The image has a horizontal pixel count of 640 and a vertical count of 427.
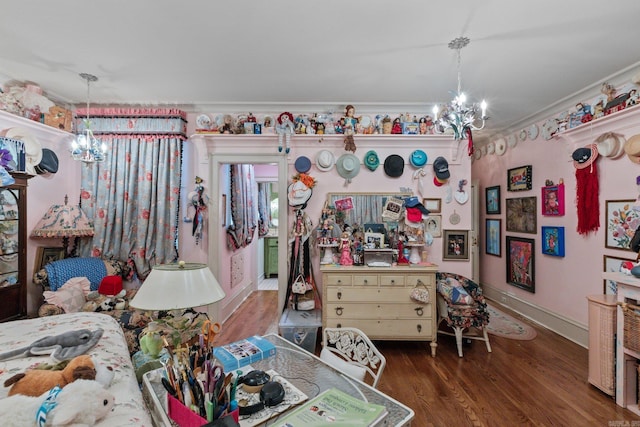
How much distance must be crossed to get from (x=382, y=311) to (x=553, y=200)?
2.44 m

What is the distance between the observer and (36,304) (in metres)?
2.95

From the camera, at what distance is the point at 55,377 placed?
1147 millimetres

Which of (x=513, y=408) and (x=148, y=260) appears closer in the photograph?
(x=513, y=408)

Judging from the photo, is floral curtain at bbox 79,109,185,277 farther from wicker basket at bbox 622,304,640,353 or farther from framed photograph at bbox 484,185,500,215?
framed photograph at bbox 484,185,500,215

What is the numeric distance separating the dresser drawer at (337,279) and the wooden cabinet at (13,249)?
268cm

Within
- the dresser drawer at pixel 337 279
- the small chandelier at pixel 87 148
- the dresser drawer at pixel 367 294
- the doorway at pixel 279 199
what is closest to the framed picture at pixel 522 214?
the dresser drawer at pixel 367 294

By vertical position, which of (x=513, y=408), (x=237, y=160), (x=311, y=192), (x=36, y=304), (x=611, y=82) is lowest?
(x=513, y=408)

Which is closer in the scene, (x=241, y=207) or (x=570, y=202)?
(x=570, y=202)

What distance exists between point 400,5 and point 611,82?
94.1 inches

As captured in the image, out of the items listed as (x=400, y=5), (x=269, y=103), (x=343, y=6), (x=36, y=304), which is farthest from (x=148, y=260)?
(x=400, y=5)

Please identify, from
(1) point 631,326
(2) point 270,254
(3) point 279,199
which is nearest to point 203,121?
(3) point 279,199

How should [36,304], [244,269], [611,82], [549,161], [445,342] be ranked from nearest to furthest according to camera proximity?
[611,82], [36,304], [445,342], [549,161], [244,269]

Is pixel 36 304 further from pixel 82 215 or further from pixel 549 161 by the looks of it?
Answer: pixel 549 161

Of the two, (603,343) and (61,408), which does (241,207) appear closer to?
(61,408)
